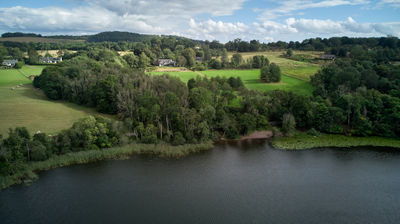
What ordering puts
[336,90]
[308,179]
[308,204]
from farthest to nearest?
[336,90], [308,179], [308,204]

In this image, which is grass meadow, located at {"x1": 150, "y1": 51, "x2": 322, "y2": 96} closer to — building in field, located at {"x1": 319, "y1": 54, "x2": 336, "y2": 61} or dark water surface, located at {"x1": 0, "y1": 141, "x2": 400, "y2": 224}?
building in field, located at {"x1": 319, "y1": 54, "x2": 336, "y2": 61}

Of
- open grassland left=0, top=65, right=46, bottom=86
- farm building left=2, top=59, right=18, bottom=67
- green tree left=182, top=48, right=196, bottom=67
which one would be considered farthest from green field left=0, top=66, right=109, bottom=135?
green tree left=182, top=48, right=196, bottom=67

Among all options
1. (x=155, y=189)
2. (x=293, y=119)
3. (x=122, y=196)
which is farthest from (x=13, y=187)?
(x=293, y=119)

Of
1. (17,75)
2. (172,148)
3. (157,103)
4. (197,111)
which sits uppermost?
(17,75)

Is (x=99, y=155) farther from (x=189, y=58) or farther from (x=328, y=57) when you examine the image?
(x=328, y=57)

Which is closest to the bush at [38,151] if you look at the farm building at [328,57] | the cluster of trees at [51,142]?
the cluster of trees at [51,142]

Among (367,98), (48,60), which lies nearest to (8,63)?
(48,60)

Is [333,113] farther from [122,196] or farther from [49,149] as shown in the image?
[49,149]
